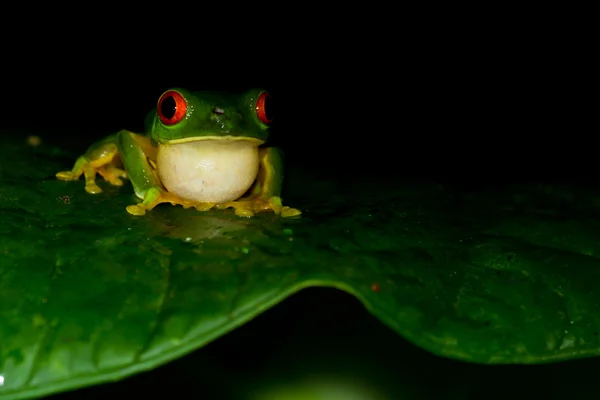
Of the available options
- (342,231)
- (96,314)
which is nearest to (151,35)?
(342,231)

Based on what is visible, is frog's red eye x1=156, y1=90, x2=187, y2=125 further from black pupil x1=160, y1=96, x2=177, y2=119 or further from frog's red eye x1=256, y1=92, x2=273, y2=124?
frog's red eye x1=256, y1=92, x2=273, y2=124

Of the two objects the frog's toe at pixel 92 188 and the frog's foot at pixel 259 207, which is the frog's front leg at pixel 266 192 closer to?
the frog's foot at pixel 259 207

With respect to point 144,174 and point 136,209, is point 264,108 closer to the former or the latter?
point 144,174

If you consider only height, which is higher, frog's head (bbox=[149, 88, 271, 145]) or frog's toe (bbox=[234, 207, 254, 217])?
frog's head (bbox=[149, 88, 271, 145])

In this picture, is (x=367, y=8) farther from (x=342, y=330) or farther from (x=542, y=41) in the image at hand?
(x=342, y=330)

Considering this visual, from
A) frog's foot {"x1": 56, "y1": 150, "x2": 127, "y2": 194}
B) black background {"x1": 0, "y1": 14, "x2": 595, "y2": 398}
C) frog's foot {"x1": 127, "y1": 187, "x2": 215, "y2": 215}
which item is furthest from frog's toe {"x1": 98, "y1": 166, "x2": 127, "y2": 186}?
black background {"x1": 0, "y1": 14, "x2": 595, "y2": 398}

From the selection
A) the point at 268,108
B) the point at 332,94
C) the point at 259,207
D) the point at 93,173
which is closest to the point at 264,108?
the point at 268,108
